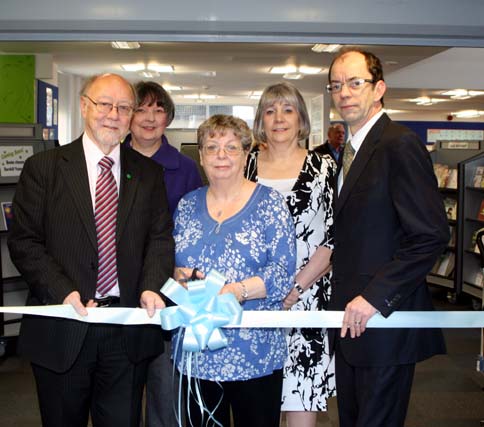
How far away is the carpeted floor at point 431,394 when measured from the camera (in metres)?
4.20

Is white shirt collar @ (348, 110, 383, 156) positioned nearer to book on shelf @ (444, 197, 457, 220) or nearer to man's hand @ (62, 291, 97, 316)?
man's hand @ (62, 291, 97, 316)

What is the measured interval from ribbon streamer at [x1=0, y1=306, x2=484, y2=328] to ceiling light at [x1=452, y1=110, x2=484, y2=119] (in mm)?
22519

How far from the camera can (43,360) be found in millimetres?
2275

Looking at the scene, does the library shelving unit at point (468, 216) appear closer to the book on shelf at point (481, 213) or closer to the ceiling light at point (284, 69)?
the book on shelf at point (481, 213)

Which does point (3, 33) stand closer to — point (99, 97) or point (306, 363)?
point (99, 97)

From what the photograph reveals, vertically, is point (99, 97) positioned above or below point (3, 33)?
below

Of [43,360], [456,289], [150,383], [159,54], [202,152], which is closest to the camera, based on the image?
[43,360]

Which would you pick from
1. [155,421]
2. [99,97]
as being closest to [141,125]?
[99,97]

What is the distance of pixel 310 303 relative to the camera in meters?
2.86

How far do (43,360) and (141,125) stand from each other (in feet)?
4.16

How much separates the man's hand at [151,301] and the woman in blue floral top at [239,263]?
0.50ft

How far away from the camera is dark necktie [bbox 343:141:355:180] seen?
2.42m

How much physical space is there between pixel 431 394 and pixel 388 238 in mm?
3013

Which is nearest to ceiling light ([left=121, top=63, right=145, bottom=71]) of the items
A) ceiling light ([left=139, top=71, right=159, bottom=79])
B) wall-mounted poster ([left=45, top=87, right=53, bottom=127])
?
ceiling light ([left=139, top=71, right=159, bottom=79])
